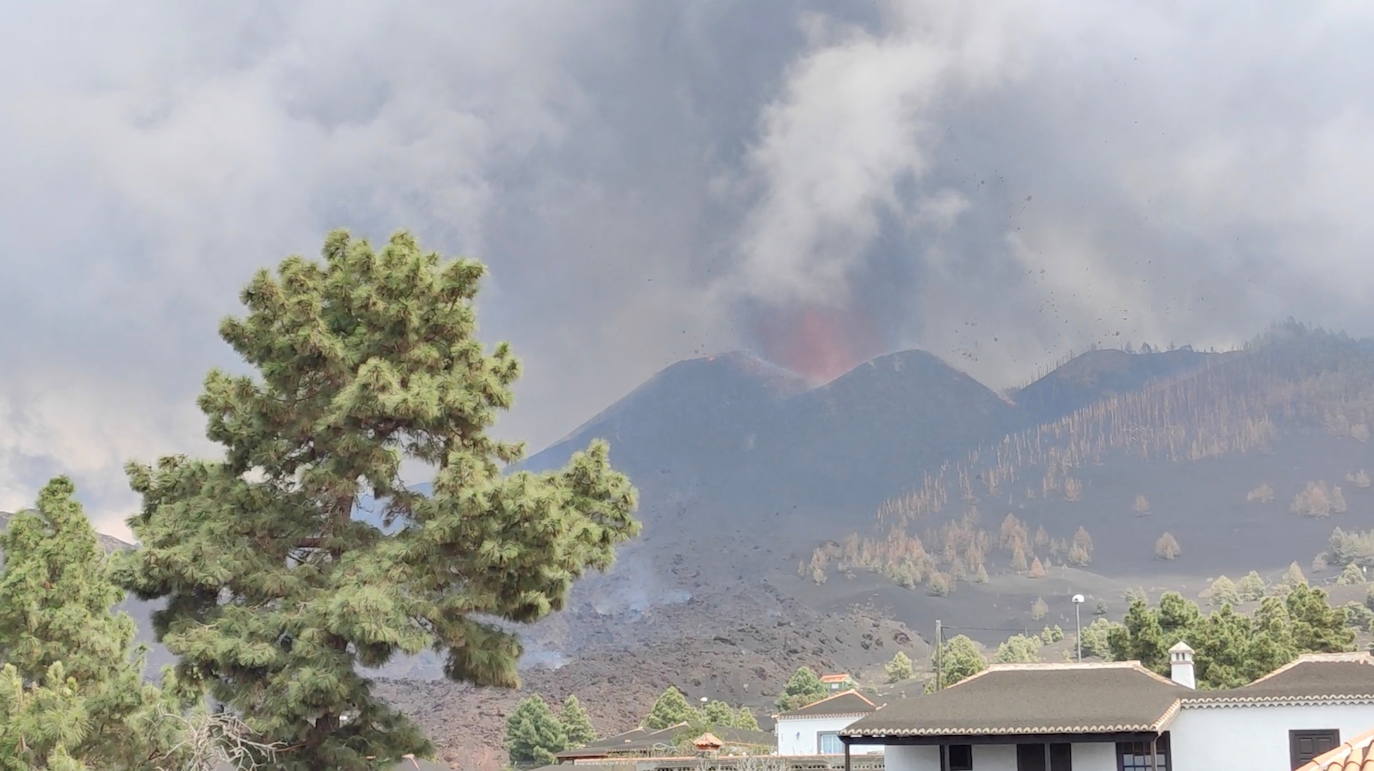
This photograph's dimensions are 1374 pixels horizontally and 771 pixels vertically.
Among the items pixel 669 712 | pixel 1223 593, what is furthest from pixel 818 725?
pixel 1223 593

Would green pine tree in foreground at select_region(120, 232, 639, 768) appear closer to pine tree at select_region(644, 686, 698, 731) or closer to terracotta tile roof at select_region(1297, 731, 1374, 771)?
terracotta tile roof at select_region(1297, 731, 1374, 771)

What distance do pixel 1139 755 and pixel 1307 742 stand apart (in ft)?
10.4

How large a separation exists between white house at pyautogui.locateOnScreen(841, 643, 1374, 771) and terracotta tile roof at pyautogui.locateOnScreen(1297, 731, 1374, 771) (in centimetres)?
2340

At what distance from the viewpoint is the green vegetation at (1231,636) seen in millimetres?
43656

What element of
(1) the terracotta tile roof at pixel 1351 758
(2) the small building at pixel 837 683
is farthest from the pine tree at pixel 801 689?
(1) the terracotta tile roof at pixel 1351 758

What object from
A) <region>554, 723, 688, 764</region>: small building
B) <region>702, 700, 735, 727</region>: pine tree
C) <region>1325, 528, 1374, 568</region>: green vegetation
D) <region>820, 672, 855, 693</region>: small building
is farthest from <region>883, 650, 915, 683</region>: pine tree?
<region>1325, 528, 1374, 568</region>: green vegetation

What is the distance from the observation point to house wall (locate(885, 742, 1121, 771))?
27891mm

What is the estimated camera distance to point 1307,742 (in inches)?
1067

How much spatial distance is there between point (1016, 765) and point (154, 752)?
17.3m

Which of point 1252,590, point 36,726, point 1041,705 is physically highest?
point 1252,590

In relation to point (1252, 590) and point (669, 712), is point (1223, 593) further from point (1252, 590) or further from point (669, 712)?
point (669, 712)

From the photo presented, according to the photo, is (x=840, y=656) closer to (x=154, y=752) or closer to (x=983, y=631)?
(x=983, y=631)

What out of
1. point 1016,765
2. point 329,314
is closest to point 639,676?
point 1016,765

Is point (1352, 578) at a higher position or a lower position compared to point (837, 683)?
higher
